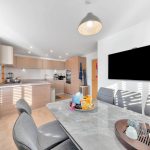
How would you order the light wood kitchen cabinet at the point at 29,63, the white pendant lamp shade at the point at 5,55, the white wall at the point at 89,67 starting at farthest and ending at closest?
1. the white wall at the point at 89,67
2. the light wood kitchen cabinet at the point at 29,63
3. the white pendant lamp shade at the point at 5,55

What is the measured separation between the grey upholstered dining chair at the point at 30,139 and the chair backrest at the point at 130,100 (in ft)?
3.62

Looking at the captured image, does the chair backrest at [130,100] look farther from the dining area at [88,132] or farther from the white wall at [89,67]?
the white wall at [89,67]

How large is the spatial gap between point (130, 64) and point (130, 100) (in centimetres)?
113

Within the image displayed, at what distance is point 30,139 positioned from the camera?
28.1 inches

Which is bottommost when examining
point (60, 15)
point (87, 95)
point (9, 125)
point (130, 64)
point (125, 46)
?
point (9, 125)

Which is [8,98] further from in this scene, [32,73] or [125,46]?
[125,46]

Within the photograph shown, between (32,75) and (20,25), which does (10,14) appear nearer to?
(20,25)

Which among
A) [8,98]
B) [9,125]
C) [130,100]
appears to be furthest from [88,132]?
[8,98]

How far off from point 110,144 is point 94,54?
4.38m

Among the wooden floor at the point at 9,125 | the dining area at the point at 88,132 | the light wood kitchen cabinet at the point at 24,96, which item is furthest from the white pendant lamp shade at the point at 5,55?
the dining area at the point at 88,132

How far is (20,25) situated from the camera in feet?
8.09

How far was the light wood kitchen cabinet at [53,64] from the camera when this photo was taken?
5527 millimetres

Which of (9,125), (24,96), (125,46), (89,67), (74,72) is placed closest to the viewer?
(9,125)

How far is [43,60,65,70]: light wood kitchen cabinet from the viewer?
5527mm
